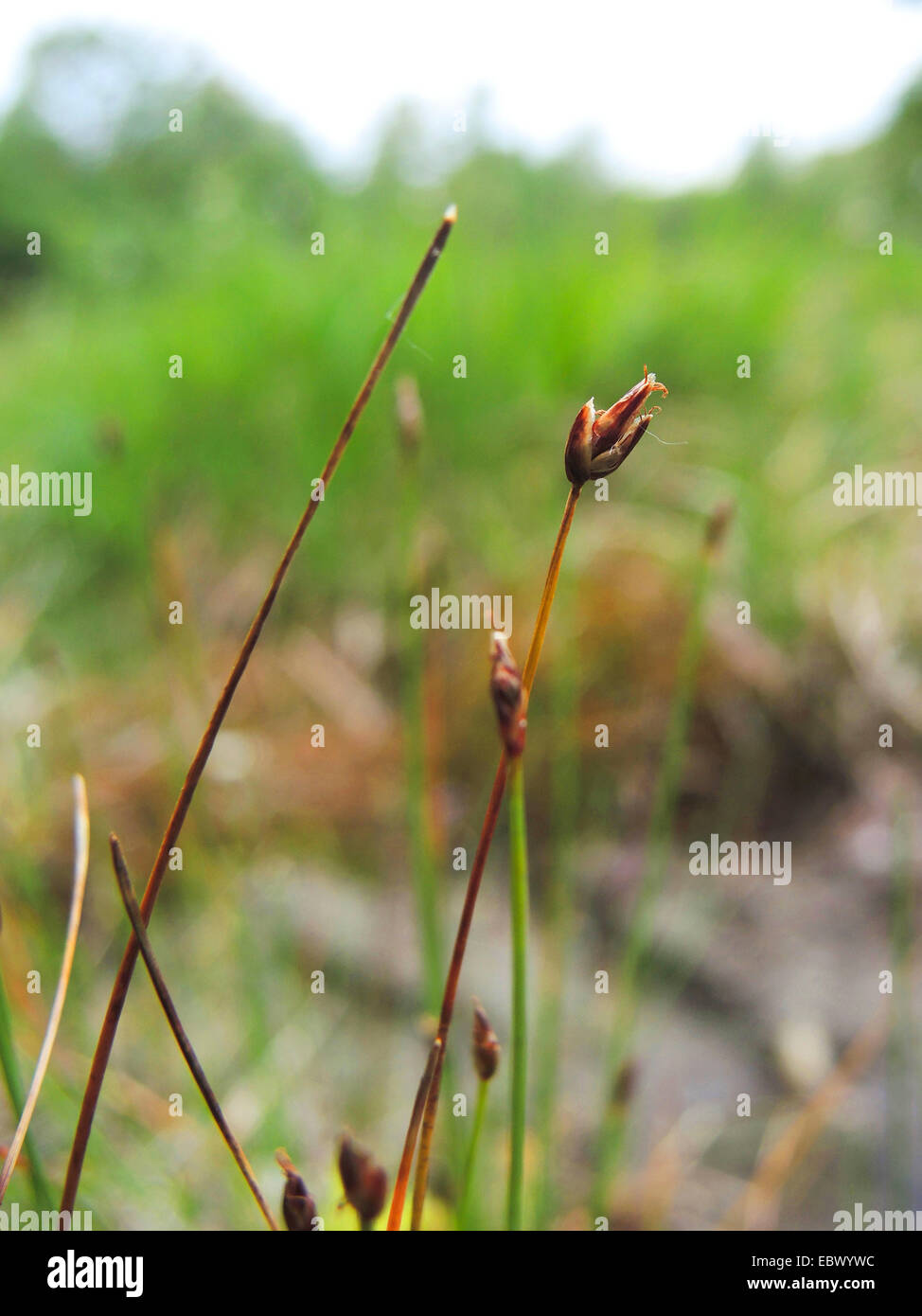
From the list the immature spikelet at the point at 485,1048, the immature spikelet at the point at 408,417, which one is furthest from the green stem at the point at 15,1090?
the immature spikelet at the point at 408,417

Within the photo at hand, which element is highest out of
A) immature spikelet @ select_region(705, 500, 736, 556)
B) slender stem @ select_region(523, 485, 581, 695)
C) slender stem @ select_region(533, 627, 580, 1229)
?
immature spikelet @ select_region(705, 500, 736, 556)

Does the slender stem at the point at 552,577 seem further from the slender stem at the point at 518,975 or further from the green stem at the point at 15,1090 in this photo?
the green stem at the point at 15,1090

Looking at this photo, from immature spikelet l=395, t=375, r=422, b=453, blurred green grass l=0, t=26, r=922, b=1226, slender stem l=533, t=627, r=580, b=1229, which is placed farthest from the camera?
blurred green grass l=0, t=26, r=922, b=1226

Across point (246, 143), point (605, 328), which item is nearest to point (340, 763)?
point (605, 328)

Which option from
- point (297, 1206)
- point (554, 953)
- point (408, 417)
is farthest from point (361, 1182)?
point (554, 953)

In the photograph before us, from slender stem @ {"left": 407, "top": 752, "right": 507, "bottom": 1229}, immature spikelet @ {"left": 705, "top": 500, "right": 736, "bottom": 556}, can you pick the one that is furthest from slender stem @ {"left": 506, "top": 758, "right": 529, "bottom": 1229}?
immature spikelet @ {"left": 705, "top": 500, "right": 736, "bottom": 556}

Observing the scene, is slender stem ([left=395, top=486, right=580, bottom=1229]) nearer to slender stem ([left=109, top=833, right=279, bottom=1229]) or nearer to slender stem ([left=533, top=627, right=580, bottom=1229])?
slender stem ([left=109, top=833, right=279, bottom=1229])
